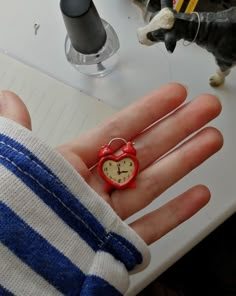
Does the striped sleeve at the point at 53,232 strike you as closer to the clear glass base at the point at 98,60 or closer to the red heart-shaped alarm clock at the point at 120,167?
the red heart-shaped alarm clock at the point at 120,167

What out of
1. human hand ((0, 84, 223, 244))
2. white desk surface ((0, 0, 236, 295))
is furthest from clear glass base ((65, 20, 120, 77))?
human hand ((0, 84, 223, 244))

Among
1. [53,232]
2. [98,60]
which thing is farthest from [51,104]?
[53,232]

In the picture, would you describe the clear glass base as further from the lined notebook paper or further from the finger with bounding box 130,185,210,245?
the finger with bounding box 130,185,210,245

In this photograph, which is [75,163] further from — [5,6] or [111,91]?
[5,6]

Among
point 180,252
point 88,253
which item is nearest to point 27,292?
point 88,253

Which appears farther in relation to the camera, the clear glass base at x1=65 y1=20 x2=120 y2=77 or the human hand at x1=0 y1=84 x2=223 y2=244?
the clear glass base at x1=65 y1=20 x2=120 y2=77

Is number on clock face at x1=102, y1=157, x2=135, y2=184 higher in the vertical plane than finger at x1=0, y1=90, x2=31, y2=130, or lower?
lower

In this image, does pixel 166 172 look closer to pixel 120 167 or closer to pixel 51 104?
pixel 120 167
